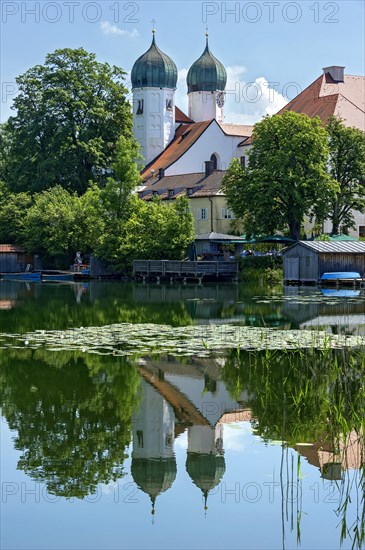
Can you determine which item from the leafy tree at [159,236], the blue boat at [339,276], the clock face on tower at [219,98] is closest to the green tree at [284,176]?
the leafy tree at [159,236]

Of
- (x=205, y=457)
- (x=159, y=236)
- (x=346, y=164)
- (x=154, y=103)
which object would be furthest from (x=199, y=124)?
(x=205, y=457)

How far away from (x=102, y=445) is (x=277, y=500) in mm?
2991

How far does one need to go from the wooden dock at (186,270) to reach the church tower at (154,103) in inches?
1440

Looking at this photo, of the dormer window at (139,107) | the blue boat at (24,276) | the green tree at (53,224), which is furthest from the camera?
the dormer window at (139,107)

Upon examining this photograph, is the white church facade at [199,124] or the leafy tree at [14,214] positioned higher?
the white church facade at [199,124]

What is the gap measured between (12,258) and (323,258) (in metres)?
30.8

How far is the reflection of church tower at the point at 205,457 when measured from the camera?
39.1ft

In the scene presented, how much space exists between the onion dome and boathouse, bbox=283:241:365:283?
4835cm

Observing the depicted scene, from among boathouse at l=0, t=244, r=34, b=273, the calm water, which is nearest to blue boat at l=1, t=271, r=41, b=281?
boathouse at l=0, t=244, r=34, b=273

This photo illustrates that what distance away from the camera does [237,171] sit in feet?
193

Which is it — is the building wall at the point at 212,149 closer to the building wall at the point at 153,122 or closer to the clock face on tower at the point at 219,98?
the building wall at the point at 153,122

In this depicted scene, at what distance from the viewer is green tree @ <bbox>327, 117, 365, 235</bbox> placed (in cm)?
6003

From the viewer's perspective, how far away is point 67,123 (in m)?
75.2

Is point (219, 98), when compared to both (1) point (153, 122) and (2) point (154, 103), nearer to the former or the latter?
(2) point (154, 103)
